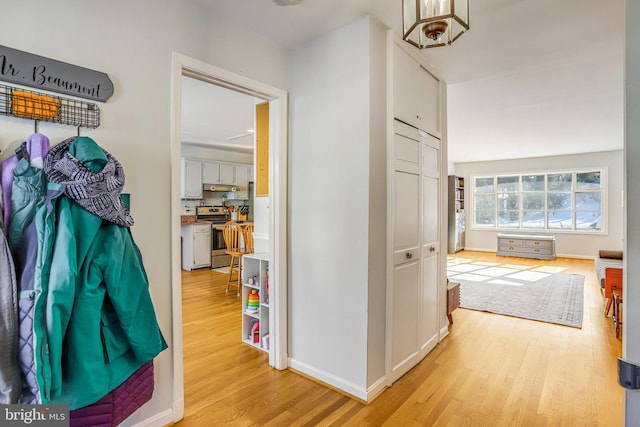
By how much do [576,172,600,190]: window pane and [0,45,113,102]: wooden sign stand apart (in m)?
9.86

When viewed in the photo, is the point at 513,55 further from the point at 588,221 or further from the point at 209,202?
the point at 588,221

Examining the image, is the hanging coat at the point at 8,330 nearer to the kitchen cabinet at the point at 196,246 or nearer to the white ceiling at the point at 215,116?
the white ceiling at the point at 215,116

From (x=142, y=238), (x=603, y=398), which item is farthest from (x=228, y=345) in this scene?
(x=603, y=398)

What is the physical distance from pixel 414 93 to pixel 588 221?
8.07 metres

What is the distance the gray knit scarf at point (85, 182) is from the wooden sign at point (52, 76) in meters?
0.29

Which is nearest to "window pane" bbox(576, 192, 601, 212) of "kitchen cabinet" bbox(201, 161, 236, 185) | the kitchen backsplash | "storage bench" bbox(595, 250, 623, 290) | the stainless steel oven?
"storage bench" bbox(595, 250, 623, 290)

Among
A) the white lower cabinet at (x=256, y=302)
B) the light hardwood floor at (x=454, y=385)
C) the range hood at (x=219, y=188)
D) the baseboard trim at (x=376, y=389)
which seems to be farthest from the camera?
the range hood at (x=219, y=188)

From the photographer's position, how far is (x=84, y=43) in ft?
5.14

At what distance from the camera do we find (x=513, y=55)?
271 cm

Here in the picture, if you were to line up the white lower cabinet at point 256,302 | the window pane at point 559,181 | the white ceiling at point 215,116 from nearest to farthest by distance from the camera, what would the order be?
1. the white lower cabinet at point 256,302
2. the white ceiling at point 215,116
3. the window pane at point 559,181

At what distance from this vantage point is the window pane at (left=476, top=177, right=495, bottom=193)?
9.38 m

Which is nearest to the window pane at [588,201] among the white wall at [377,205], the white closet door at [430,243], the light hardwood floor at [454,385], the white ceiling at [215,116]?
the light hardwood floor at [454,385]

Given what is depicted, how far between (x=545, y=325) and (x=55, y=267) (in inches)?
172

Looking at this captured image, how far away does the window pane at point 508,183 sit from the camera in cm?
894
